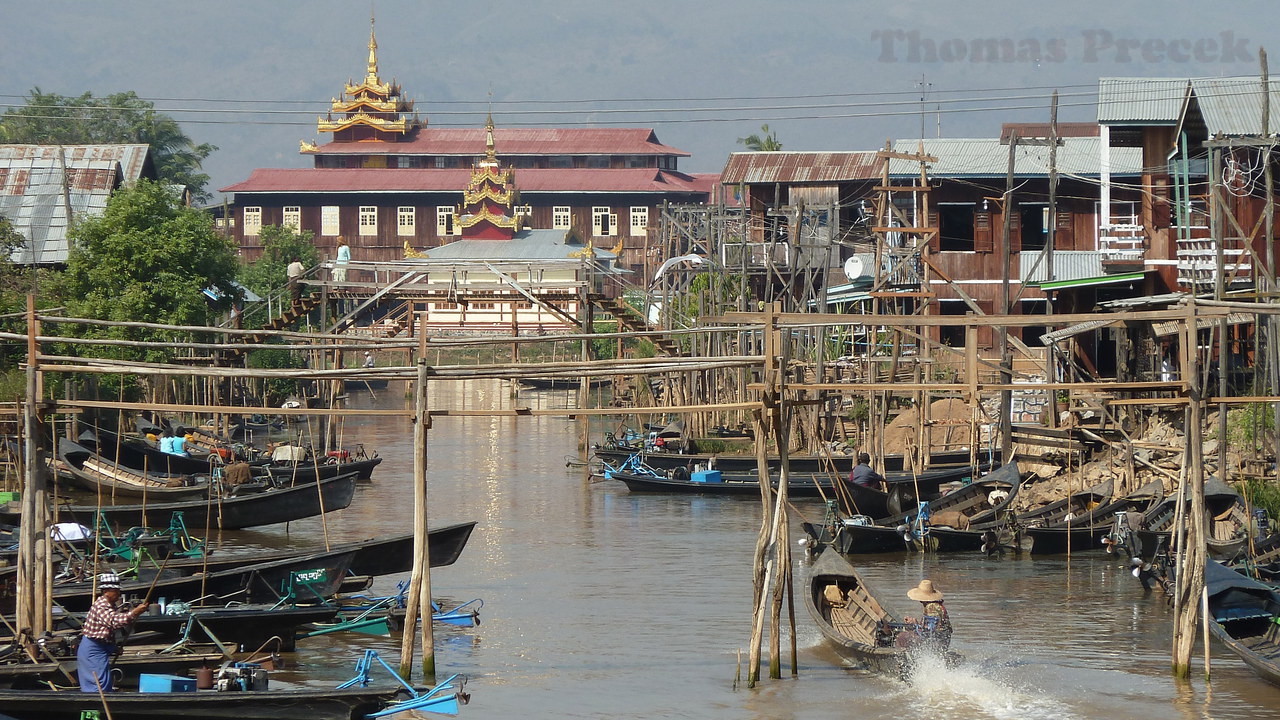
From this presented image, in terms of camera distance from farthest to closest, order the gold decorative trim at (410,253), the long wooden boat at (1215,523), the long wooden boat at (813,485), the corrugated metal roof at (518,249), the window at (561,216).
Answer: the window at (561,216)
the gold decorative trim at (410,253)
the corrugated metal roof at (518,249)
the long wooden boat at (813,485)
the long wooden boat at (1215,523)

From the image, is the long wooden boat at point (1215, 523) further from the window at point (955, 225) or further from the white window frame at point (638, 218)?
the white window frame at point (638, 218)

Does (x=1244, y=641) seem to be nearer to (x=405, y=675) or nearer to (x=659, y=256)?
(x=405, y=675)

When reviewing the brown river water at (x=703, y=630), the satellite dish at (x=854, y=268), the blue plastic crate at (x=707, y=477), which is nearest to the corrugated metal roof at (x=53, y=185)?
the brown river water at (x=703, y=630)

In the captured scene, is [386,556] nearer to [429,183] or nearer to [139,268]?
[139,268]

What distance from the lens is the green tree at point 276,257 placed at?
5334 centimetres

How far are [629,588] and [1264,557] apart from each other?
7.86 metres

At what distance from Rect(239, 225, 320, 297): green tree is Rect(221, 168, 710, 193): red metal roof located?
Result: 264 centimetres

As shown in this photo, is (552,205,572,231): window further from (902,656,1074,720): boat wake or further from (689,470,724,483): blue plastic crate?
(902,656,1074,720): boat wake

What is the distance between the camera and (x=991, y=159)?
39.8m

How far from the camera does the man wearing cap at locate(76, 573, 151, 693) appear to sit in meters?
11.6

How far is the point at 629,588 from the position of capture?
19188 mm

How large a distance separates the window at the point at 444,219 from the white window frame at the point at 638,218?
893 cm

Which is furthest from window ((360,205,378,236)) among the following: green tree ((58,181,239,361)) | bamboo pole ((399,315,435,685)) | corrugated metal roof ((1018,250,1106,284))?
bamboo pole ((399,315,435,685))

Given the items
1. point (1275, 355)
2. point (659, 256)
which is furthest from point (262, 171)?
point (1275, 355)
